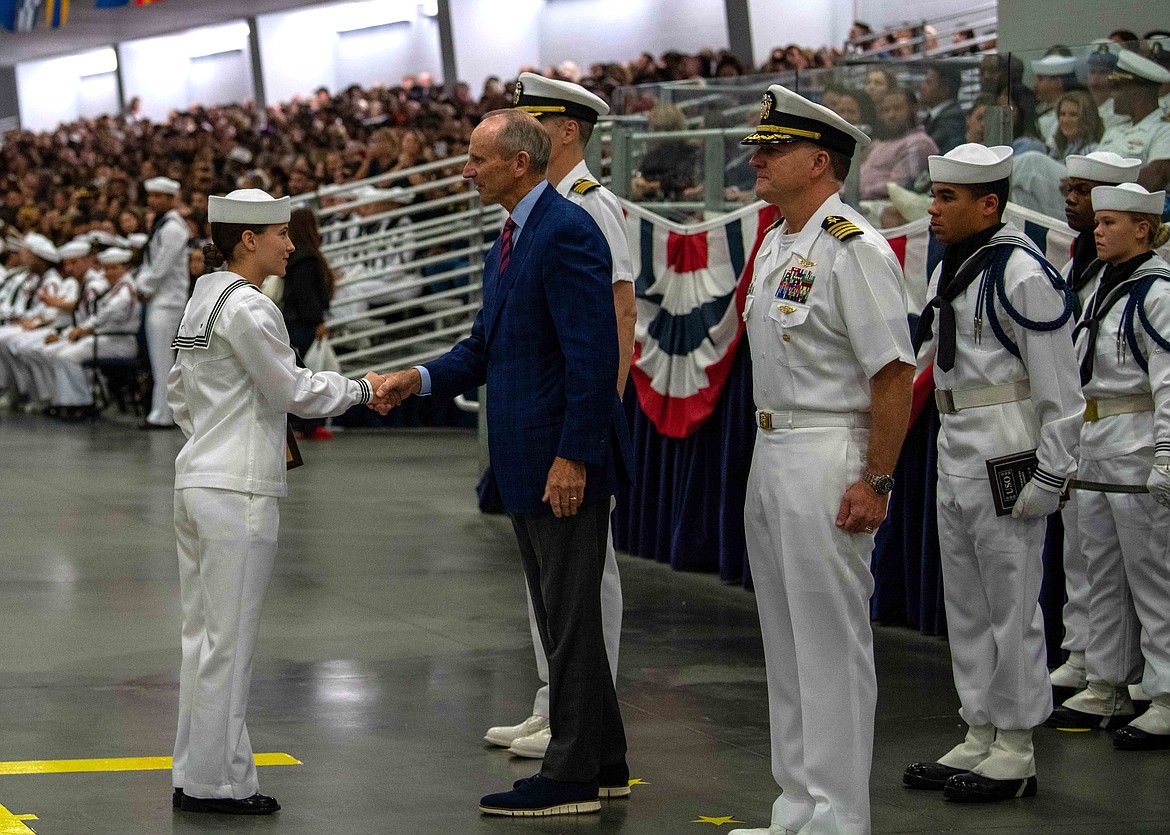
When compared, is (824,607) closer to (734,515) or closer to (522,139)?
(522,139)

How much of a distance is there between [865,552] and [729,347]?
3.77 m

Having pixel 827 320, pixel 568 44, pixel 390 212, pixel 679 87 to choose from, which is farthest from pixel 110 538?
pixel 568 44

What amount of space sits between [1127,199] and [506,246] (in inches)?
79.8

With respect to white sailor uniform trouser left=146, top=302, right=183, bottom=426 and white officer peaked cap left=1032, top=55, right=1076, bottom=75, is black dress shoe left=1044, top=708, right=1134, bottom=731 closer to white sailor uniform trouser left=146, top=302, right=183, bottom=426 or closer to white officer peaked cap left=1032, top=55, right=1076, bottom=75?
white officer peaked cap left=1032, top=55, right=1076, bottom=75

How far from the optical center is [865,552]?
12.6 feet

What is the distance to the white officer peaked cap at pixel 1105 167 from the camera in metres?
5.25

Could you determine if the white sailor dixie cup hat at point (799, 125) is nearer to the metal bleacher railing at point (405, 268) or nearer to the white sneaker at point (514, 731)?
the white sneaker at point (514, 731)

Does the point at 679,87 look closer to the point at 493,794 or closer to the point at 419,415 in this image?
the point at 493,794

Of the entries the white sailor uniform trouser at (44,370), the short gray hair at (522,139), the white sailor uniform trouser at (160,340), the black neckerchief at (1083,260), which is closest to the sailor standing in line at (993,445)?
the black neckerchief at (1083,260)

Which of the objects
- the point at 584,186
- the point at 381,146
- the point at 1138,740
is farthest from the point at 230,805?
the point at 381,146

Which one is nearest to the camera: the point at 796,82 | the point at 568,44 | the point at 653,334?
the point at 796,82

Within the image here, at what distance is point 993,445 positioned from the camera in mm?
4527

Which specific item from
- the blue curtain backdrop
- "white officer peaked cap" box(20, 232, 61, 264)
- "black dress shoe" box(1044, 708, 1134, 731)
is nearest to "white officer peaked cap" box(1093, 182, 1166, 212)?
the blue curtain backdrop

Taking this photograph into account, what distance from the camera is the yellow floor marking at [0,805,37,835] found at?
3.96 meters
